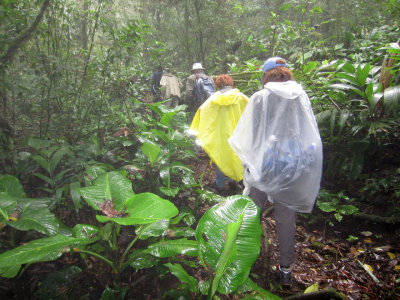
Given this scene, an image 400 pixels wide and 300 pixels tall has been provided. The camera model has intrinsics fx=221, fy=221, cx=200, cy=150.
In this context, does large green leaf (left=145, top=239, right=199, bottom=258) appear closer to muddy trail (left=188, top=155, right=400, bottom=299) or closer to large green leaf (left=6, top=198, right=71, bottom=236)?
large green leaf (left=6, top=198, right=71, bottom=236)

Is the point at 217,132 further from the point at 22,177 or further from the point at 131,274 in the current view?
the point at 22,177

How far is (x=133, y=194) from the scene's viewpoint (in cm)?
170

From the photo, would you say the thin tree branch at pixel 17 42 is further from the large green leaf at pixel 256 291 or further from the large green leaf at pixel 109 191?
the large green leaf at pixel 256 291

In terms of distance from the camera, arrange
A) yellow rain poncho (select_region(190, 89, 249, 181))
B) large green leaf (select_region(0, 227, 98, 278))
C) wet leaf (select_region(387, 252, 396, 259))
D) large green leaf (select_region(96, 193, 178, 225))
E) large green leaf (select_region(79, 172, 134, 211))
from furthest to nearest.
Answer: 1. yellow rain poncho (select_region(190, 89, 249, 181))
2. wet leaf (select_region(387, 252, 396, 259))
3. large green leaf (select_region(79, 172, 134, 211))
4. large green leaf (select_region(96, 193, 178, 225))
5. large green leaf (select_region(0, 227, 98, 278))

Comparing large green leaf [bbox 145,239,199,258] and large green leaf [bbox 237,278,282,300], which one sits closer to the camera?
large green leaf [bbox 237,278,282,300]

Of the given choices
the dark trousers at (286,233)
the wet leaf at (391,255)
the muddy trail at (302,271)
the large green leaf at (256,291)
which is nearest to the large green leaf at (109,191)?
the muddy trail at (302,271)

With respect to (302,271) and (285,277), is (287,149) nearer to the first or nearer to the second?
(285,277)

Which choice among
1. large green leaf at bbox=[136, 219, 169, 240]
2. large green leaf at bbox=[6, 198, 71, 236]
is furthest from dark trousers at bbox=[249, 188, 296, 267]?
large green leaf at bbox=[6, 198, 71, 236]

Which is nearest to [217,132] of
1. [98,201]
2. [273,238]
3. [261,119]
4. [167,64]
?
[261,119]

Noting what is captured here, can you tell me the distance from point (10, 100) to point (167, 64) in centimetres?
635

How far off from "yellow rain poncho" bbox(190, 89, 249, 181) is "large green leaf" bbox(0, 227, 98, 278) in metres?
2.06

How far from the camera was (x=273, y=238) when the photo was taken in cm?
255

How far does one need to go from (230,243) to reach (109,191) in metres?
1.00

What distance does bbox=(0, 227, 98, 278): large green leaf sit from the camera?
1.07 metres
